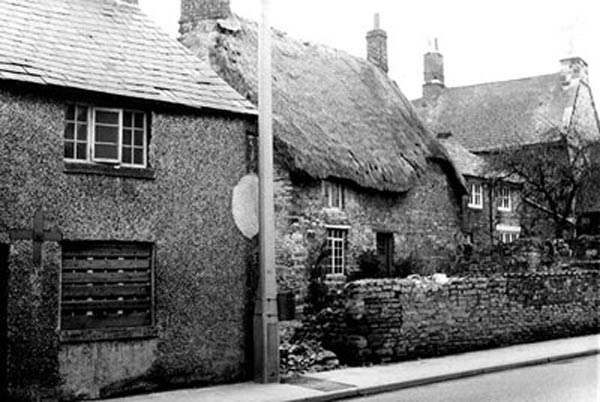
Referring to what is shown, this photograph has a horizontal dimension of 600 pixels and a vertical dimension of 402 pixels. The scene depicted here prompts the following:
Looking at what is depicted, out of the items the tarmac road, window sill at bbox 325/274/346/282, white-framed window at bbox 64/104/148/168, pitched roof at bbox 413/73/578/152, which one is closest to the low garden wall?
the tarmac road

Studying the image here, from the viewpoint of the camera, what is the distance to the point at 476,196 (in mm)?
32062

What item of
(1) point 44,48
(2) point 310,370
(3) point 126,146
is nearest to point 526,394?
(2) point 310,370

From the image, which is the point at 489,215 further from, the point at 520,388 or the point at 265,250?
the point at 265,250

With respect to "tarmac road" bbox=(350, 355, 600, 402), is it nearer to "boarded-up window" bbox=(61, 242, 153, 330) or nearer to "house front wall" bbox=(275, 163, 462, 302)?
"boarded-up window" bbox=(61, 242, 153, 330)

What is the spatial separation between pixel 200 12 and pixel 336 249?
771 cm

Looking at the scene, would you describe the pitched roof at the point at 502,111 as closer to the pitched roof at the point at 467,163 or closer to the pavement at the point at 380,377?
the pitched roof at the point at 467,163

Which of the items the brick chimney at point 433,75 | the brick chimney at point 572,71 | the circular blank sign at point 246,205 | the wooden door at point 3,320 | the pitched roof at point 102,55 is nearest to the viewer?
the wooden door at point 3,320

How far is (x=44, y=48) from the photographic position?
12.6 metres

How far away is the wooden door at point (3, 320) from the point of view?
1092 cm

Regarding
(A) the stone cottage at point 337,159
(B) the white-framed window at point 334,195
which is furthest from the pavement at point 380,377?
(B) the white-framed window at point 334,195

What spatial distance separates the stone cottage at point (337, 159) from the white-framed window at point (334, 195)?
32mm

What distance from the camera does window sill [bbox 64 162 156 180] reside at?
38.9 feet

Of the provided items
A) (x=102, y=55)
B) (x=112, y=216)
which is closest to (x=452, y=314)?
(x=112, y=216)

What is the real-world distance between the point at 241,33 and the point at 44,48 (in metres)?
11.2
